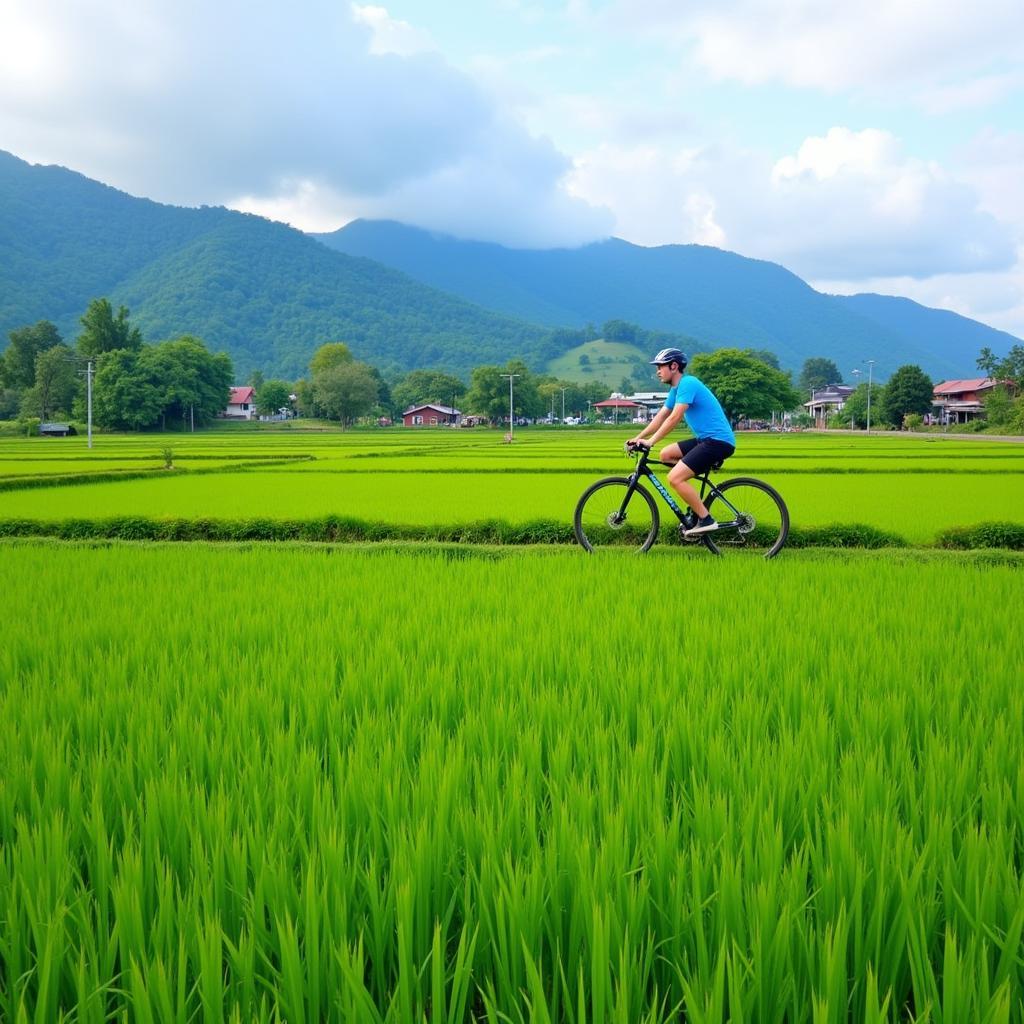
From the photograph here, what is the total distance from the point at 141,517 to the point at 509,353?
189m

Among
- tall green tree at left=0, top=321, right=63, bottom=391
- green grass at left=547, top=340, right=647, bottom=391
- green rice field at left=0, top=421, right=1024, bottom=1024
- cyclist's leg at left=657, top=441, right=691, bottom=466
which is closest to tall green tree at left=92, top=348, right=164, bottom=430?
tall green tree at left=0, top=321, right=63, bottom=391

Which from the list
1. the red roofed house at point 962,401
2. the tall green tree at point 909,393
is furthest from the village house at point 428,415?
the red roofed house at point 962,401

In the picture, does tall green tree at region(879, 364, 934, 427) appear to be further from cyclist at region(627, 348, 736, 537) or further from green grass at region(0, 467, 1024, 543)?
cyclist at region(627, 348, 736, 537)

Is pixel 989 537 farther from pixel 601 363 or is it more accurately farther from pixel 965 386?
pixel 601 363

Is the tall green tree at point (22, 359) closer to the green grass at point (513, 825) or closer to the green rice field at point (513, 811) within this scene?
the green rice field at point (513, 811)

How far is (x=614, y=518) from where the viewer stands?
26.6 feet

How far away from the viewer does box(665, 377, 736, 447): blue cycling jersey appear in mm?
7402

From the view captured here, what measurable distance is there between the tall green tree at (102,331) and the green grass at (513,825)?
95325mm

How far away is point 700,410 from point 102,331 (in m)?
95.3

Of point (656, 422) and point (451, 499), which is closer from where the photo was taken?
point (656, 422)

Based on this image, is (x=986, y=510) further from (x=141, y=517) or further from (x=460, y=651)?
(x=141, y=517)

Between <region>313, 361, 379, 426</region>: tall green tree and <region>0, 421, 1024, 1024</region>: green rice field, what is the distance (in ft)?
312

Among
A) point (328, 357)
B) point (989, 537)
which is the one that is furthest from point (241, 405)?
point (989, 537)

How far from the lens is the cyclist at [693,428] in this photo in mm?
7414
